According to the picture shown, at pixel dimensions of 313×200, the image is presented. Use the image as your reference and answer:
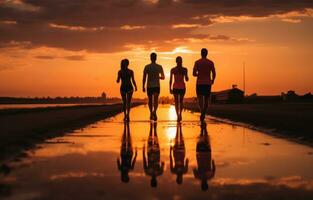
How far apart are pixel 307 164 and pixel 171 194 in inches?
132

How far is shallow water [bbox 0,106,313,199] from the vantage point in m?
6.11

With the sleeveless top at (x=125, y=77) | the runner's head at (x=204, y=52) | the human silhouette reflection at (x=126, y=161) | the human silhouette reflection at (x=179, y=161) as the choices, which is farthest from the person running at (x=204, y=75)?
the human silhouette reflection at (x=126, y=161)

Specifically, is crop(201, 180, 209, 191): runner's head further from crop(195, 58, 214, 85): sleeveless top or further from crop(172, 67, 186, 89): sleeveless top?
crop(172, 67, 186, 89): sleeveless top

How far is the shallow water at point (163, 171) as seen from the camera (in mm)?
6109

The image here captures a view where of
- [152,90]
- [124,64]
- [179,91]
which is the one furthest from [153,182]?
[124,64]

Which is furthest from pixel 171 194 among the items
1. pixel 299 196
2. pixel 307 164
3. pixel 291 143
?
pixel 291 143

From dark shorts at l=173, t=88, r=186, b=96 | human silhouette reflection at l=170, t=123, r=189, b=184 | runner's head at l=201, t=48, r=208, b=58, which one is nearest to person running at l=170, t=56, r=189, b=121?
dark shorts at l=173, t=88, r=186, b=96

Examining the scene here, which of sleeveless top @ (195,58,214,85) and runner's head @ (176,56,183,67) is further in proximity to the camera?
runner's head @ (176,56,183,67)

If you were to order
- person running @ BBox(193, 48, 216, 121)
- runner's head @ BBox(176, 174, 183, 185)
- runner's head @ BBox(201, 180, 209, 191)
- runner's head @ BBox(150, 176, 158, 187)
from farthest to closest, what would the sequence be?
person running @ BBox(193, 48, 216, 121) → runner's head @ BBox(176, 174, 183, 185) → runner's head @ BBox(150, 176, 158, 187) → runner's head @ BBox(201, 180, 209, 191)

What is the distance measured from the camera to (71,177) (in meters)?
7.25

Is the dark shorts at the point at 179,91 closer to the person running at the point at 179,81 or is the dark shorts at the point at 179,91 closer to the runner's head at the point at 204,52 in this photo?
the person running at the point at 179,81

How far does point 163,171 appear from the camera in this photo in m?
7.83

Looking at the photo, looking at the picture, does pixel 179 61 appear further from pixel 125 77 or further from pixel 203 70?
pixel 125 77

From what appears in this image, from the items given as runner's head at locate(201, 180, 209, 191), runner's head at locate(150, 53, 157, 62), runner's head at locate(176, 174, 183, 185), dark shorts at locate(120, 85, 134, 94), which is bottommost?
runner's head at locate(201, 180, 209, 191)
